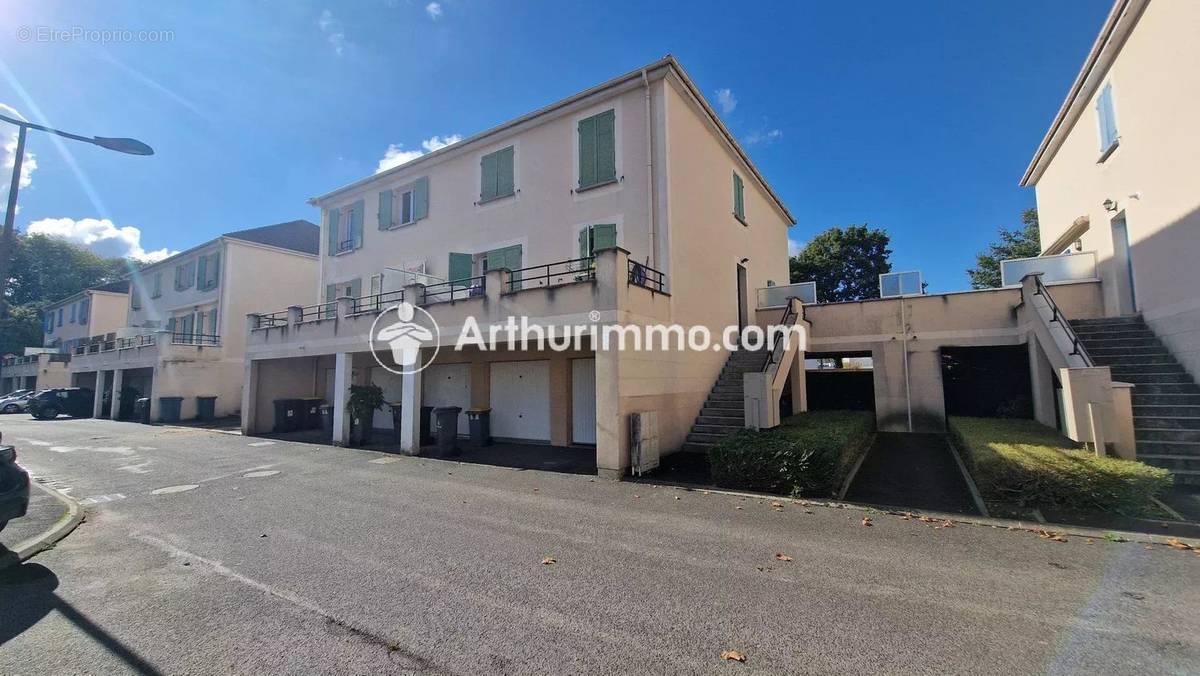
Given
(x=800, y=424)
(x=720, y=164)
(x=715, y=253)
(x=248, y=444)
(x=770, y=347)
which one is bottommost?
(x=248, y=444)

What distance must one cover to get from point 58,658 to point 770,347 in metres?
13.9

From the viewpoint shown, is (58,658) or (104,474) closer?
(58,658)

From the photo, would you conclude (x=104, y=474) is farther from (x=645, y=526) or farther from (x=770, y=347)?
(x=770, y=347)

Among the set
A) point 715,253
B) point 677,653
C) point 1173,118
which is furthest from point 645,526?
point 1173,118

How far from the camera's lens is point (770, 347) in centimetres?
1402

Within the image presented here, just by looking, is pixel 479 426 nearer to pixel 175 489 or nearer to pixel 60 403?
pixel 175 489

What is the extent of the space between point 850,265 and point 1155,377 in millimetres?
22515

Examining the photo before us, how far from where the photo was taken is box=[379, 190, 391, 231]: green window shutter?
16.1m

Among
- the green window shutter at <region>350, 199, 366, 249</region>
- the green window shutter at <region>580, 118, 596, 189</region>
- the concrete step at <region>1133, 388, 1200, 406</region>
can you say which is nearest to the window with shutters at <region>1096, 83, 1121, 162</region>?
the concrete step at <region>1133, 388, 1200, 406</region>

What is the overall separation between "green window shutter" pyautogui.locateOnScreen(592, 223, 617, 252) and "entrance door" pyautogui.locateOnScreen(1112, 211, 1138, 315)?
10.6 metres

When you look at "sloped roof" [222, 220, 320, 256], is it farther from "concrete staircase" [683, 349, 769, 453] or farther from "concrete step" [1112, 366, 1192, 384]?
"concrete step" [1112, 366, 1192, 384]

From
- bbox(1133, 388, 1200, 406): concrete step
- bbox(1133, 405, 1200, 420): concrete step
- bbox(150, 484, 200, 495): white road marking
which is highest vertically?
bbox(1133, 388, 1200, 406): concrete step

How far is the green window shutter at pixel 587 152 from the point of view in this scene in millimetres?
11922

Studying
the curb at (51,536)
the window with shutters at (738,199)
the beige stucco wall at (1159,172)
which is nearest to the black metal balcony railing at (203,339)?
the curb at (51,536)
